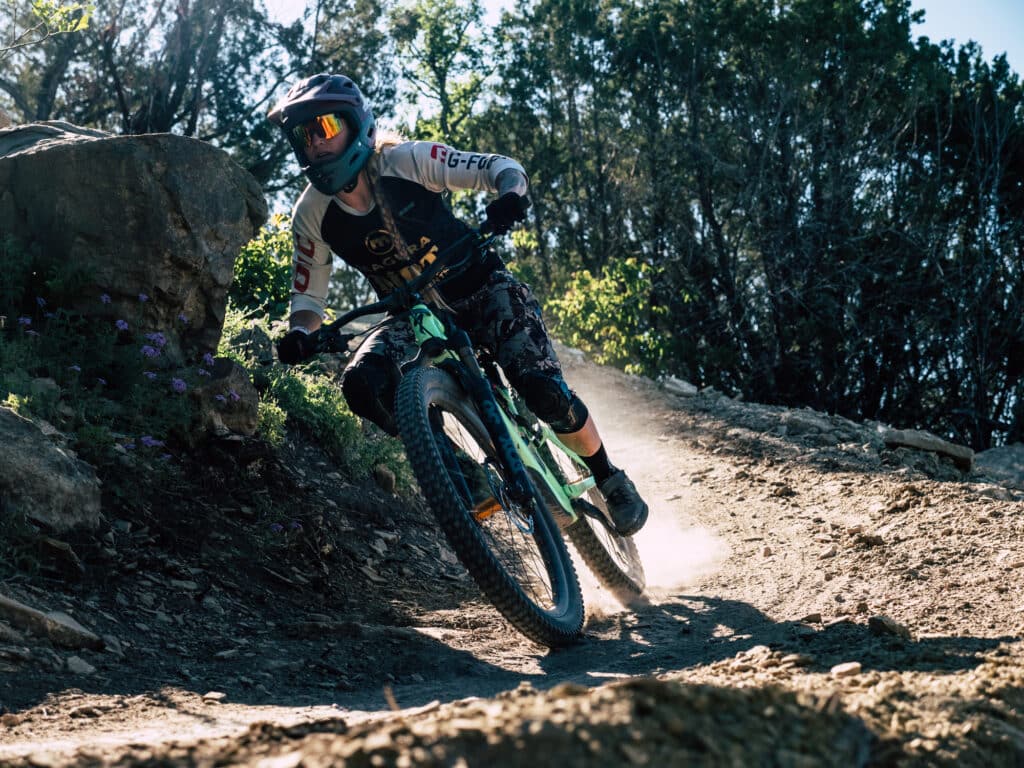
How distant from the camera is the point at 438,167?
4547 millimetres

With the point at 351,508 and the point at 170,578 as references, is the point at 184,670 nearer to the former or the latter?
the point at 170,578

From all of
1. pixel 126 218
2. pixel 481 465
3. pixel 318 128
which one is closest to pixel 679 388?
pixel 126 218

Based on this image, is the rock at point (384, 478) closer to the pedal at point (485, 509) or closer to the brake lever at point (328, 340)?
the brake lever at point (328, 340)

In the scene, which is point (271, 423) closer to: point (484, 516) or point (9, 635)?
point (484, 516)

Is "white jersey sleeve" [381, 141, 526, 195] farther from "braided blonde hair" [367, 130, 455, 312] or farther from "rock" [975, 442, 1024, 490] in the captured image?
"rock" [975, 442, 1024, 490]

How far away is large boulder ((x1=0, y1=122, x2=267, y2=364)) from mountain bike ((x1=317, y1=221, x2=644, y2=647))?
1.93 meters

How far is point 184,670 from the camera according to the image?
3.67 meters

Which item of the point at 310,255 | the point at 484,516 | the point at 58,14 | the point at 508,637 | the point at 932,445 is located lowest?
the point at 508,637

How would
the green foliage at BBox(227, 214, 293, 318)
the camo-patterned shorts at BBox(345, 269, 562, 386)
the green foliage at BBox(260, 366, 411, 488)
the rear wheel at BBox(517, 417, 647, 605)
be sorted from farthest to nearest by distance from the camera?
the green foliage at BBox(227, 214, 293, 318), the green foliage at BBox(260, 366, 411, 488), the rear wheel at BBox(517, 417, 647, 605), the camo-patterned shorts at BBox(345, 269, 562, 386)

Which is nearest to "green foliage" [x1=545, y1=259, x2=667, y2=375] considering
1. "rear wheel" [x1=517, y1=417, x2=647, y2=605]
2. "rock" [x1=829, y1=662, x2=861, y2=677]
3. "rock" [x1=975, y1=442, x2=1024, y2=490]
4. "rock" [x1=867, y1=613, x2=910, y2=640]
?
"rock" [x1=975, y1=442, x2=1024, y2=490]

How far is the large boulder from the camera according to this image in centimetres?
574

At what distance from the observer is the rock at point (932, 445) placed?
7961 mm

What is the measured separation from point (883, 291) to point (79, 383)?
47.6ft

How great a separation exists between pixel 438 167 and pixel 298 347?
99 cm
